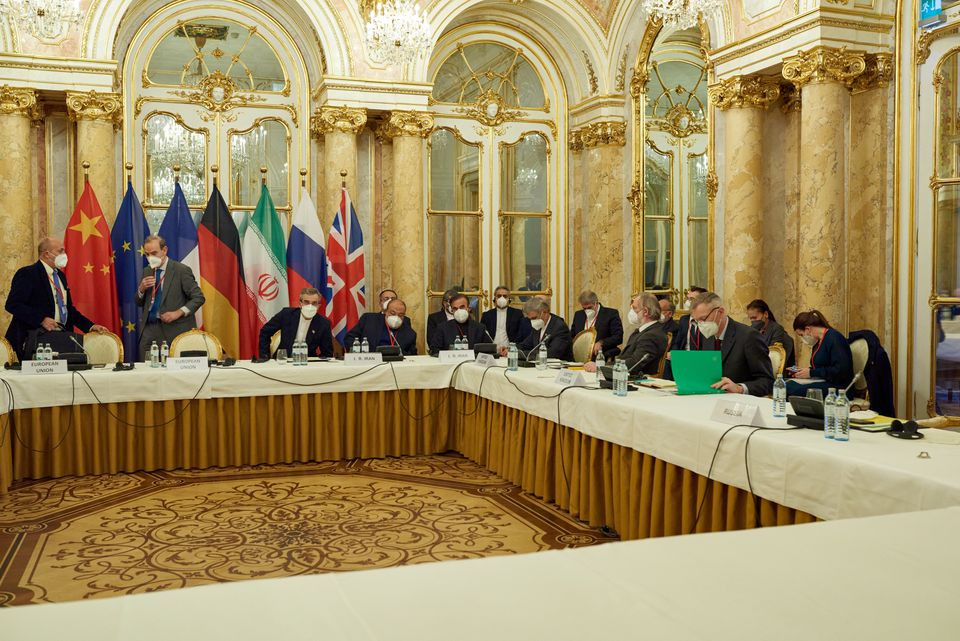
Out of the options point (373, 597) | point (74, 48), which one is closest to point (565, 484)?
point (373, 597)

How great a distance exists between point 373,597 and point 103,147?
8.03 metres

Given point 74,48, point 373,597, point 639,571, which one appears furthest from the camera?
point 74,48

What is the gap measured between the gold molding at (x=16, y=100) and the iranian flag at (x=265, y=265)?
2.30 m

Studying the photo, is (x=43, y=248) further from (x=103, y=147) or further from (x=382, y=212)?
(x=382, y=212)

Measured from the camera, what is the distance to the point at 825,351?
19.5 feet

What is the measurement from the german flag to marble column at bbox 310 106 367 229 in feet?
3.96

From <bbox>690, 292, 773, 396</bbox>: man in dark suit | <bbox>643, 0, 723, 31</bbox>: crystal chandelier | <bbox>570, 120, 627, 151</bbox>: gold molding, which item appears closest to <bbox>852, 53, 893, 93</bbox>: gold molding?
<bbox>643, 0, 723, 31</bbox>: crystal chandelier

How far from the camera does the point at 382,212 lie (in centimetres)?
986

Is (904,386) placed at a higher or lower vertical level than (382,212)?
lower

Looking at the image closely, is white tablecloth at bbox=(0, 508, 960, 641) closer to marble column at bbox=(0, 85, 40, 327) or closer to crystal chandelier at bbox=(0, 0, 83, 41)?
crystal chandelier at bbox=(0, 0, 83, 41)

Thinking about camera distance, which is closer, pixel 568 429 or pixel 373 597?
pixel 373 597

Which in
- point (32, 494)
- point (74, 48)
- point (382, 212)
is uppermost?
point (74, 48)

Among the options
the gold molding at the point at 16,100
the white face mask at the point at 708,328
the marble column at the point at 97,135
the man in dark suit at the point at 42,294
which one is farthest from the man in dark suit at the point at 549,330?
the gold molding at the point at 16,100

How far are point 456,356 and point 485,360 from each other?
46 cm
